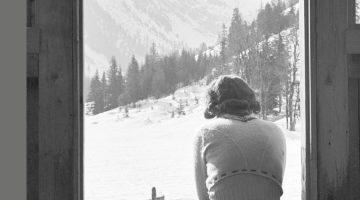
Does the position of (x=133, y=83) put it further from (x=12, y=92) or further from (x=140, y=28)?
(x=140, y=28)

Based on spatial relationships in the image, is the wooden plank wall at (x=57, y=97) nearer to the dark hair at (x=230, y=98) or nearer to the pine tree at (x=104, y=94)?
the dark hair at (x=230, y=98)

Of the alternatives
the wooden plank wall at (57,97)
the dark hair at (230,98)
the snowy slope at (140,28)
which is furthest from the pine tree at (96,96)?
the snowy slope at (140,28)

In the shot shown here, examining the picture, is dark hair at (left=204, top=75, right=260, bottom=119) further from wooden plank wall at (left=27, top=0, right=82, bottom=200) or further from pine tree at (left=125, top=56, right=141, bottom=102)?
pine tree at (left=125, top=56, right=141, bottom=102)

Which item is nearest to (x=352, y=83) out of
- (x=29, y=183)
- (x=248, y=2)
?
(x=29, y=183)

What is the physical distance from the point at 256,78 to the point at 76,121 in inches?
1147

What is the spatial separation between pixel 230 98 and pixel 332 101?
36 centimetres

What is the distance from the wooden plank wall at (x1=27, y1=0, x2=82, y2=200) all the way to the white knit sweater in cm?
44

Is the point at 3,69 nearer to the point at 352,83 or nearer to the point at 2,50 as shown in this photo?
the point at 2,50

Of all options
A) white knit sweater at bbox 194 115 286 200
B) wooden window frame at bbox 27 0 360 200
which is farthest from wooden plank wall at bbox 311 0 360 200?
white knit sweater at bbox 194 115 286 200

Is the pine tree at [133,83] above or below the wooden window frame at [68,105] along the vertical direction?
above

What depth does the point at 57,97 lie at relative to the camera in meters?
1.36

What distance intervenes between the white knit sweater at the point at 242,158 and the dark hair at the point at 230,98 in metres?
0.05

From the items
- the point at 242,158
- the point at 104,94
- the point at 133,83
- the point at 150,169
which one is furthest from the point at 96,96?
the point at 242,158

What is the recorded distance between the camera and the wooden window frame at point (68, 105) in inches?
53.3
